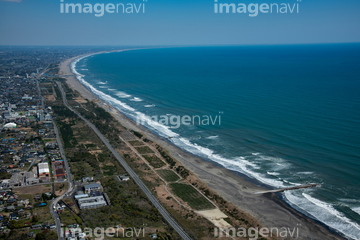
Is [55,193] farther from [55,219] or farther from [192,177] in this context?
[192,177]

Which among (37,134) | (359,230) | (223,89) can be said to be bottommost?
(359,230)

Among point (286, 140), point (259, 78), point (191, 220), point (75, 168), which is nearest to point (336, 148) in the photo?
point (286, 140)

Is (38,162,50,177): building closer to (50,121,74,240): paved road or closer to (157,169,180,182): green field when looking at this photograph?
(50,121,74,240): paved road

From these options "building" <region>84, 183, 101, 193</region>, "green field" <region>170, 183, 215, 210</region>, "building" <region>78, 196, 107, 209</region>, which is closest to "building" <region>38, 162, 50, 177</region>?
"building" <region>84, 183, 101, 193</region>

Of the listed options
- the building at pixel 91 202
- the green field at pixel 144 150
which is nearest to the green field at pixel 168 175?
the green field at pixel 144 150

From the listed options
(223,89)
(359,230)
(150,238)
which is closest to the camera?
(150,238)

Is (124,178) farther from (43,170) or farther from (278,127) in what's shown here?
(278,127)

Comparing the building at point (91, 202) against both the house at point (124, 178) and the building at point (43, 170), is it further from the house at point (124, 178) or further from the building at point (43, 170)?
the building at point (43, 170)
